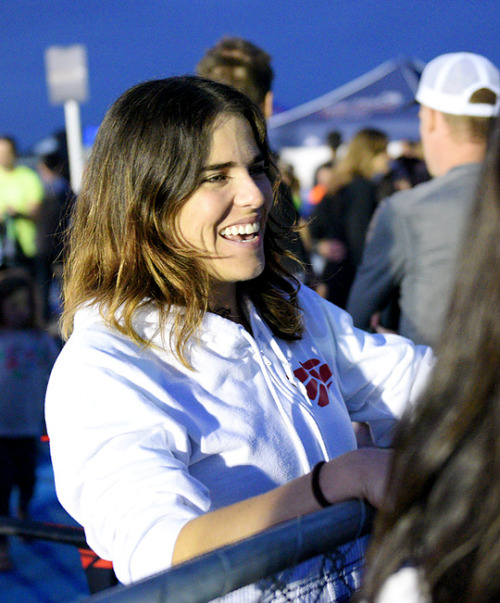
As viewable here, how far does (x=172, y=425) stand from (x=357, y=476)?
380 mm

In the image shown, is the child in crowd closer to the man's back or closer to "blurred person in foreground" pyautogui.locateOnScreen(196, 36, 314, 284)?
"blurred person in foreground" pyautogui.locateOnScreen(196, 36, 314, 284)

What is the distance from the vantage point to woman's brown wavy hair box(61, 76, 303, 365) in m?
1.66

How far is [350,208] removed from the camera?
566 cm

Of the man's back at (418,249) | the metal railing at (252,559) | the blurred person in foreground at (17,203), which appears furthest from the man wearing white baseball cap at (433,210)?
the blurred person in foreground at (17,203)

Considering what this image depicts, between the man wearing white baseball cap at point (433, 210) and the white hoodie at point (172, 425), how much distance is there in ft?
2.81

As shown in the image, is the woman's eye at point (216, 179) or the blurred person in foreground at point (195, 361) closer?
the blurred person in foreground at point (195, 361)

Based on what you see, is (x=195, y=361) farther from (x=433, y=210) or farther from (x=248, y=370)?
(x=433, y=210)

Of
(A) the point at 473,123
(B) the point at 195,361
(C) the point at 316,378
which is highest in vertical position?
(A) the point at 473,123

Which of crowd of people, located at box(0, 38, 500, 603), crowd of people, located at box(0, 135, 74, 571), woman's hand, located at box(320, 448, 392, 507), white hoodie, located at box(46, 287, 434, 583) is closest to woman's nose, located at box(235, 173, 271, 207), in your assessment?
crowd of people, located at box(0, 38, 500, 603)

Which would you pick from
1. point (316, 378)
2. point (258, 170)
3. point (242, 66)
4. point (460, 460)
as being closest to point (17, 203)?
point (242, 66)

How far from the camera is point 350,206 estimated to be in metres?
5.66

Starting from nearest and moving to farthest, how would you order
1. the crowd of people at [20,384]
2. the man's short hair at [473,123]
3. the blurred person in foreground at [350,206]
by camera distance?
the man's short hair at [473,123], the crowd of people at [20,384], the blurred person in foreground at [350,206]

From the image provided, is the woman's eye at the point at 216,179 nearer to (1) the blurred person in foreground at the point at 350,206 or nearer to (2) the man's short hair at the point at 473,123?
(2) the man's short hair at the point at 473,123

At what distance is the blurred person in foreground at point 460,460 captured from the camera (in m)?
0.72
